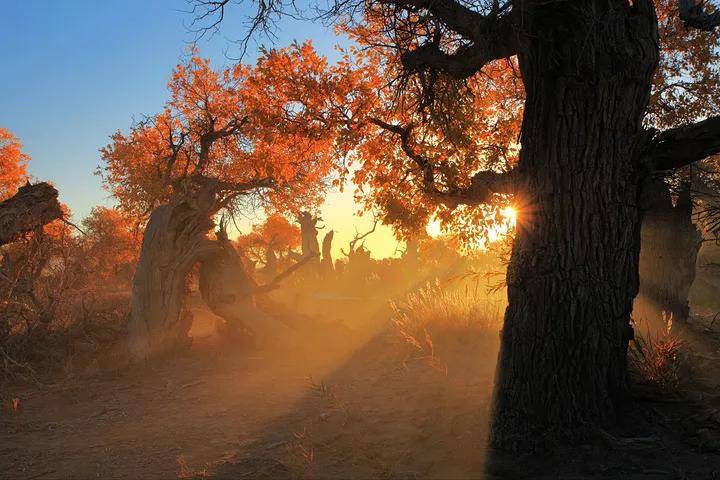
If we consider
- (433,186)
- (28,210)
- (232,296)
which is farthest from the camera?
(232,296)

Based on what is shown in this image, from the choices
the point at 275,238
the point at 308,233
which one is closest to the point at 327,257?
the point at 308,233

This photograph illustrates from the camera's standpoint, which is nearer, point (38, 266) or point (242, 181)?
point (38, 266)

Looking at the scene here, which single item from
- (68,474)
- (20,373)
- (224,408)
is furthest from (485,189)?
(20,373)

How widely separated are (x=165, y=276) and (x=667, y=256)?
379 inches

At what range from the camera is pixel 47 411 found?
294 inches

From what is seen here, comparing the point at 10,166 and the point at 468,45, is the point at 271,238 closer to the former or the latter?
the point at 10,166

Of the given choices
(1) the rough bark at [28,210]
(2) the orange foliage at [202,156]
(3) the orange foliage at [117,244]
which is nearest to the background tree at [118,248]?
(3) the orange foliage at [117,244]

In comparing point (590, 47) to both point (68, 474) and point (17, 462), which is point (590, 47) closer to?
point (68, 474)

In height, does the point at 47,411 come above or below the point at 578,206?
below

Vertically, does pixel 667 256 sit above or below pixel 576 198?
below

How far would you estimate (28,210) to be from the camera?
10594 mm

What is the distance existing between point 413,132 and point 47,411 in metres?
6.57

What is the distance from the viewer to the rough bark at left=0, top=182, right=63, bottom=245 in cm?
1049

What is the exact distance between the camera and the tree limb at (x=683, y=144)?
5230 mm
